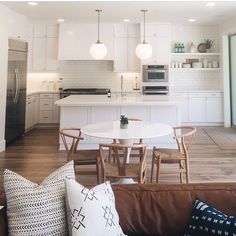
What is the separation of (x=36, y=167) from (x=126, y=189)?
2.98 meters

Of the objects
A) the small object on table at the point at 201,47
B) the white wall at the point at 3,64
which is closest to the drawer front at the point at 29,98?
the white wall at the point at 3,64

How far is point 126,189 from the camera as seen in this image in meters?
1.70

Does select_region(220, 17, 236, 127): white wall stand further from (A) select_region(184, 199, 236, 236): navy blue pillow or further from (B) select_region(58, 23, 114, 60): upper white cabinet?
(A) select_region(184, 199, 236, 236): navy blue pillow

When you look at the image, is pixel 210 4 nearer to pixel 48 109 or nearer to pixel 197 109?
pixel 197 109

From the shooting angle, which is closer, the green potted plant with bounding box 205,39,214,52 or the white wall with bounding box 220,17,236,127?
the white wall with bounding box 220,17,236,127

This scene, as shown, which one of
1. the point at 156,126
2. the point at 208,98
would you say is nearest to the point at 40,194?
the point at 156,126

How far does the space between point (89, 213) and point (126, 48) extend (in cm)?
691

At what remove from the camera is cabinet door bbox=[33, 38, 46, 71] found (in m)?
7.83

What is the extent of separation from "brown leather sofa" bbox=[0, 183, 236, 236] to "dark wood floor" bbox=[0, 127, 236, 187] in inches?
86.4

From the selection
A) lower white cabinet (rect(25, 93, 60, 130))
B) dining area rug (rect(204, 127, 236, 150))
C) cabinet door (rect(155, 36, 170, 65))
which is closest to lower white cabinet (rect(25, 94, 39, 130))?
lower white cabinet (rect(25, 93, 60, 130))

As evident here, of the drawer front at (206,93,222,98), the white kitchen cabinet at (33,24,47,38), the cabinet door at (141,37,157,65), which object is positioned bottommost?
the drawer front at (206,93,222,98)

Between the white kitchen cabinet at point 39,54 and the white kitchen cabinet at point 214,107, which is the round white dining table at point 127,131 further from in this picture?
the white kitchen cabinet at point 39,54

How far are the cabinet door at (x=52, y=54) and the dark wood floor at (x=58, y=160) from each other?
2336 millimetres

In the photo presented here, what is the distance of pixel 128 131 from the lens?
329cm
